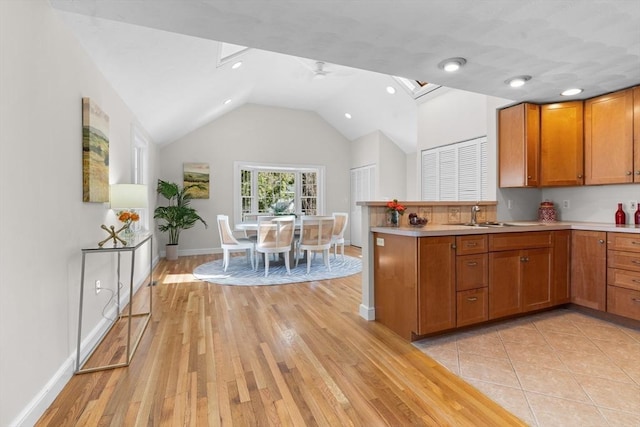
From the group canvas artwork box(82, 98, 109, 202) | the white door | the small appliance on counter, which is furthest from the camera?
the white door

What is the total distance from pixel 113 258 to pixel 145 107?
204cm

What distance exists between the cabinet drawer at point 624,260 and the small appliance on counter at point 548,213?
0.85 meters

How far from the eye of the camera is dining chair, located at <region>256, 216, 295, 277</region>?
4629 mm

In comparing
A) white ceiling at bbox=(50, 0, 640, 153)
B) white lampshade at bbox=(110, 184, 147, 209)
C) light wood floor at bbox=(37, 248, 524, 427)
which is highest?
white ceiling at bbox=(50, 0, 640, 153)

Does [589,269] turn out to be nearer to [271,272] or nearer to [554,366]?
[554,366]

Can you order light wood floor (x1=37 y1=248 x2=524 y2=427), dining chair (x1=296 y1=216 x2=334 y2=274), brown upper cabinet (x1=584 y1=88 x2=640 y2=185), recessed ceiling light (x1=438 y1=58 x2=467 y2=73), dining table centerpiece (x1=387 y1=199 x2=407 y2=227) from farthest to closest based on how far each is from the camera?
dining chair (x1=296 y1=216 x2=334 y2=274), brown upper cabinet (x1=584 y1=88 x2=640 y2=185), dining table centerpiece (x1=387 y1=199 x2=407 y2=227), recessed ceiling light (x1=438 y1=58 x2=467 y2=73), light wood floor (x1=37 y1=248 x2=524 y2=427)

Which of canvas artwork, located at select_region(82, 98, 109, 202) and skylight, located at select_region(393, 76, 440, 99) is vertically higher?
skylight, located at select_region(393, 76, 440, 99)

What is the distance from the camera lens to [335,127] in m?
8.21

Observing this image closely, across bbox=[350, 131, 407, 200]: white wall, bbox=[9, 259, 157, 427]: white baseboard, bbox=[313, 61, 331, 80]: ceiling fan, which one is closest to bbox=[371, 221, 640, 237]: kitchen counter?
bbox=[9, 259, 157, 427]: white baseboard

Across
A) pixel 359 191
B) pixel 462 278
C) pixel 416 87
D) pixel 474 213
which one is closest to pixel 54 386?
pixel 462 278

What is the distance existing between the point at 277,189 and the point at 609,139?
6096 millimetres

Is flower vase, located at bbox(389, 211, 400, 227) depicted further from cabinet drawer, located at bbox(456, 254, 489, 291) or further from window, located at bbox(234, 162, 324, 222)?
window, located at bbox(234, 162, 324, 222)

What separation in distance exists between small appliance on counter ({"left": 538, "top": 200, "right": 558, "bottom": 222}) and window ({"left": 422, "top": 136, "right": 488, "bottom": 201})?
2.23ft

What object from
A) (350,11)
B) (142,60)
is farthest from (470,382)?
(142,60)
